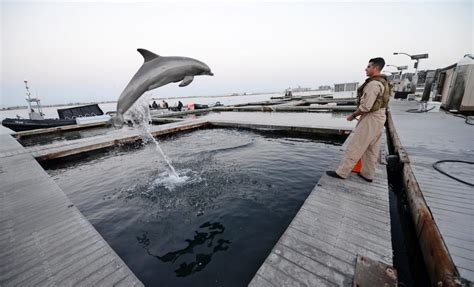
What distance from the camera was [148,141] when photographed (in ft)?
34.2

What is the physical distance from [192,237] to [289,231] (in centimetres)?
183

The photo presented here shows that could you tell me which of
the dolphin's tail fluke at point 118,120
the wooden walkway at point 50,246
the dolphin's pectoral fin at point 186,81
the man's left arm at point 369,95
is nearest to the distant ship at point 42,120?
the dolphin's tail fluke at point 118,120

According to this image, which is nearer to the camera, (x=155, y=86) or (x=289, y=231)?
(x=289, y=231)

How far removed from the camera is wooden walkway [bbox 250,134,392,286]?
217cm

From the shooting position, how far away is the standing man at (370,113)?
3457 mm

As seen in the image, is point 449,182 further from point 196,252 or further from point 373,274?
point 196,252

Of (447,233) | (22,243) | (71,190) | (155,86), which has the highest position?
(155,86)

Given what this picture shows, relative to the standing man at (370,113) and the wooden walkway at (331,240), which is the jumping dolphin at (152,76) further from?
the wooden walkway at (331,240)

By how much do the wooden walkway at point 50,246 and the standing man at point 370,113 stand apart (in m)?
4.03

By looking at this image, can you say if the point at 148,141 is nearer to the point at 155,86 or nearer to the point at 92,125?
the point at 155,86

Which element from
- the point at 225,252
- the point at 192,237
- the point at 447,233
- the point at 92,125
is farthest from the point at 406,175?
the point at 92,125

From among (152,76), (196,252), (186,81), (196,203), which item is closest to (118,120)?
(152,76)

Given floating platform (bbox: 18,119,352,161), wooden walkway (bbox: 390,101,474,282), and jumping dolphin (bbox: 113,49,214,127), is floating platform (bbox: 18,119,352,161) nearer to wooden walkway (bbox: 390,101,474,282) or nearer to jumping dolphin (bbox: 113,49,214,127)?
wooden walkway (bbox: 390,101,474,282)

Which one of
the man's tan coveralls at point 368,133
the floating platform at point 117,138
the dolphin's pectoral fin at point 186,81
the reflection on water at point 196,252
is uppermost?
the dolphin's pectoral fin at point 186,81
